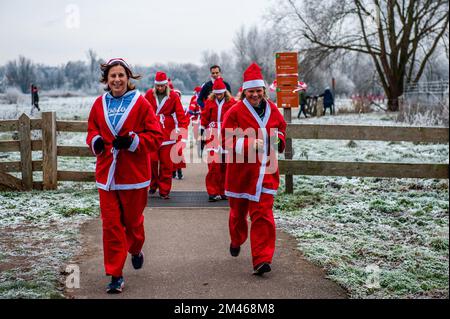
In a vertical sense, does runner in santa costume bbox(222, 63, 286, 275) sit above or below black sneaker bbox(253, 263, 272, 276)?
above

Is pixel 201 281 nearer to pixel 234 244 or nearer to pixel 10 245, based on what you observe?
pixel 234 244

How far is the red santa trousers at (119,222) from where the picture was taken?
16.9 feet

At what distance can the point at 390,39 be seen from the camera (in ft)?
113

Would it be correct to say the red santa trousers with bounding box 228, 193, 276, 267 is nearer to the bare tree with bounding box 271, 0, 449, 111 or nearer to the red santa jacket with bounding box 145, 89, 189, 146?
the red santa jacket with bounding box 145, 89, 189, 146

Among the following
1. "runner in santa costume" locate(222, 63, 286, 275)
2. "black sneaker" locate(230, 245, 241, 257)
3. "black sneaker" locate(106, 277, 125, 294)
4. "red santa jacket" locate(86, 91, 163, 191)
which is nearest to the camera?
"black sneaker" locate(106, 277, 125, 294)

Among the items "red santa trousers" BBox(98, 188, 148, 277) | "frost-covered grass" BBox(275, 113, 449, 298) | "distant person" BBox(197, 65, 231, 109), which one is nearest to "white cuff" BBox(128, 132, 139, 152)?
"red santa trousers" BBox(98, 188, 148, 277)

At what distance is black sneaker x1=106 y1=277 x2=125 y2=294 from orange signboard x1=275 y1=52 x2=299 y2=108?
19.6 ft

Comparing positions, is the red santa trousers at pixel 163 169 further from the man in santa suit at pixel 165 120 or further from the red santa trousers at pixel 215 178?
the red santa trousers at pixel 215 178

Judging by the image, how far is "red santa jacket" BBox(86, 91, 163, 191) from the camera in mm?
5238

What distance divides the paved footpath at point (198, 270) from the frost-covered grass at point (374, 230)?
0.26 m

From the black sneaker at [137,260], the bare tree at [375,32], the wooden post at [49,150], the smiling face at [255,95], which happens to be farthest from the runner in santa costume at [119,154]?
the bare tree at [375,32]

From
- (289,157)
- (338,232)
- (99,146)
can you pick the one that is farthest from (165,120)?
(99,146)

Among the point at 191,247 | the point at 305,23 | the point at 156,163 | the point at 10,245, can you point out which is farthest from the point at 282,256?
the point at 305,23

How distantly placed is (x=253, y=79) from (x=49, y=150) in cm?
561
